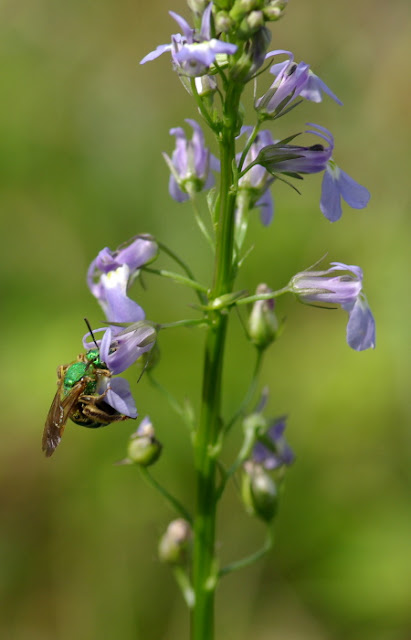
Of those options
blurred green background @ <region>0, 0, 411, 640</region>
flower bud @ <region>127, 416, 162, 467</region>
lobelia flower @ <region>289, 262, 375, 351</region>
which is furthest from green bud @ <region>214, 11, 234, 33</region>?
blurred green background @ <region>0, 0, 411, 640</region>

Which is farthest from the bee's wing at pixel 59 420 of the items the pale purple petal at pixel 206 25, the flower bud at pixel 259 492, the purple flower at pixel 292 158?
the pale purple petal at pixel 206 25

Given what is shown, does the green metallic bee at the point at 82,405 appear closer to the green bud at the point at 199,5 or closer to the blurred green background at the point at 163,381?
the green bud at the point at 199,5

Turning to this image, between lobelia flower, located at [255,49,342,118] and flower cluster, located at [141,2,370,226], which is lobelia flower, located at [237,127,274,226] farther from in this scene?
lobelia flower, located at [255,49,342,118]

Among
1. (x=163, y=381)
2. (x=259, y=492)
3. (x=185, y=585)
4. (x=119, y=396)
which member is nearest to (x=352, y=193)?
(x=119, y=396)

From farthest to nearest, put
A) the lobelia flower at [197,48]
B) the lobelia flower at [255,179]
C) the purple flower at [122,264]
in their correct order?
the lobelia flower at [255,179] → the purple flower at [122,264] → the lobelia flower at [197,48]

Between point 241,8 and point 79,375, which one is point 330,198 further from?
point 79,375
